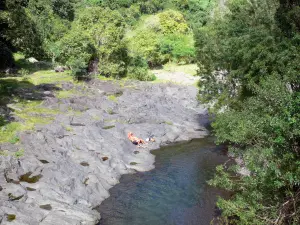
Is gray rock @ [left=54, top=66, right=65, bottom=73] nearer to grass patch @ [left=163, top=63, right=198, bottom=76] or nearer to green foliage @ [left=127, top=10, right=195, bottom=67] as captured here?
green foliage @ [left=127, top=10, right=195, bottom=67]

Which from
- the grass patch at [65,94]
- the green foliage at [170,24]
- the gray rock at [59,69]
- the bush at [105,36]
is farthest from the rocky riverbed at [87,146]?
the green foliage at [170,24]

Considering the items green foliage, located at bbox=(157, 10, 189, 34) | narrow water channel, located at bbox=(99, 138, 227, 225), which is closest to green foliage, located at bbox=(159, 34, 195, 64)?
green foliage, located at bbox=(157, 10, 189, 34)

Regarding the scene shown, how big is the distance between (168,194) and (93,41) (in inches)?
1420

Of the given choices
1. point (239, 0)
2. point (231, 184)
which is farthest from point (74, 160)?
point (239, 0)

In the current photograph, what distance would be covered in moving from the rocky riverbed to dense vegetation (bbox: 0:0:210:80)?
18.1 ft

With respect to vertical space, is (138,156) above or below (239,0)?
below

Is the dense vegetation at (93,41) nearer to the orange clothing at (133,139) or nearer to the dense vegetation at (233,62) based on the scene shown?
the dense vegetation at (233,62)

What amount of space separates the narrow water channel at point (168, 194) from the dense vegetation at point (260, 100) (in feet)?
11.2

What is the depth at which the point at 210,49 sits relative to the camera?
34719 mm

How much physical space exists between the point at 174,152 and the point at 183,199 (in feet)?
37.5

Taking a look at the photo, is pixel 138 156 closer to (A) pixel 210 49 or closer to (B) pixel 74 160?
(B) pixel 74 160

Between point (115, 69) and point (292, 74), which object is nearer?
point (292, 74)

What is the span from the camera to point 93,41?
186 ft

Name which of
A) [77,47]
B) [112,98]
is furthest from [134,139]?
[77,47]
